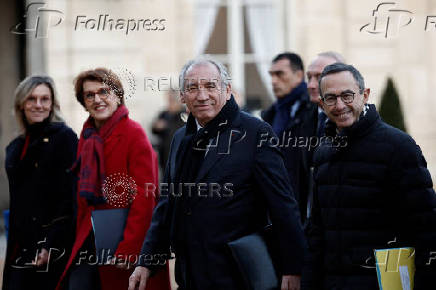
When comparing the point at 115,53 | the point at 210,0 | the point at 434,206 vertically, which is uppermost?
the point at 210,0

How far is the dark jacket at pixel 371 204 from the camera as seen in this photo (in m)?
3.68

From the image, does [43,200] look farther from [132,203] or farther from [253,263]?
[253,263]

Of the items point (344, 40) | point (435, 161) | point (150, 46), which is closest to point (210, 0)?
Answer: point (150, 46)

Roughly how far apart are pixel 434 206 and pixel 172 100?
7.30 metres

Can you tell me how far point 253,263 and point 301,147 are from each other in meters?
1.79

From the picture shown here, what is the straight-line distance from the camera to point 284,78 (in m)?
6.62

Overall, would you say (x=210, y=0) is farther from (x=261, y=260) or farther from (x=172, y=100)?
(x=261, y=260)

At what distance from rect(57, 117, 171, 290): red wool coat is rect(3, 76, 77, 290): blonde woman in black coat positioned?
1.01ft

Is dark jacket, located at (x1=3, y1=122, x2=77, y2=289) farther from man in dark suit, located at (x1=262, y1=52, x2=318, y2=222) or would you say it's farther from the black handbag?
the black handbag

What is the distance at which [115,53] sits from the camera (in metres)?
11.4

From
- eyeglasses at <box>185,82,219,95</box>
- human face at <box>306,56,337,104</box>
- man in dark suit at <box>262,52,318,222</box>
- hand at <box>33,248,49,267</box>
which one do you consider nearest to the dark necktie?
man in dark suit at <box>262,52,318,222</box>

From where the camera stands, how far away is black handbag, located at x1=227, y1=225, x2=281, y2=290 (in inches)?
161

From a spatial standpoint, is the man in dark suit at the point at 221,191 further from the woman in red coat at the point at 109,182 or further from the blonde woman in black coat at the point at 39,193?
the blonde woman in black coat at the point at 39,193

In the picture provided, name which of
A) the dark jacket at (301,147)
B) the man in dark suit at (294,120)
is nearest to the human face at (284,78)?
the man in dark suit at (294,120)
